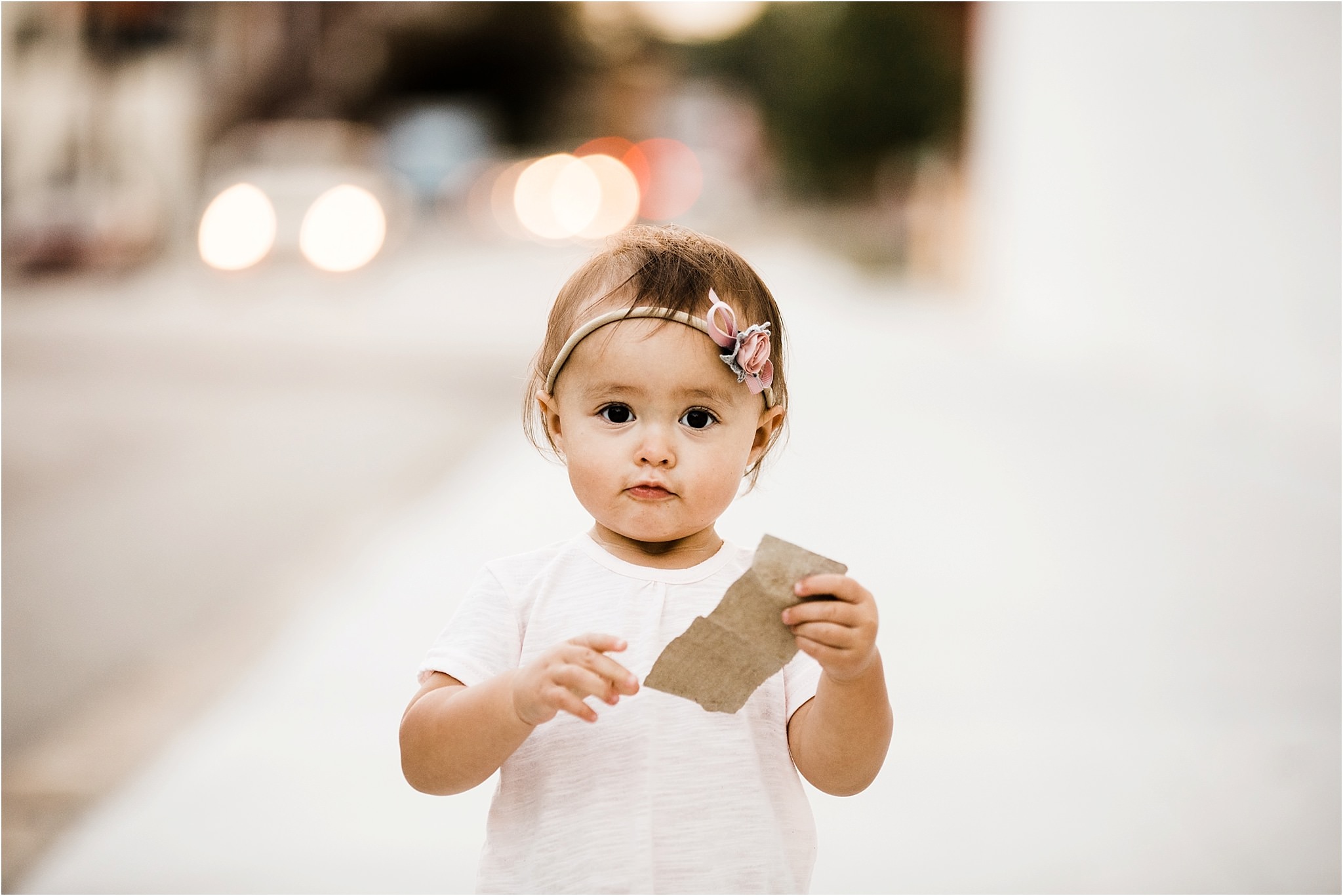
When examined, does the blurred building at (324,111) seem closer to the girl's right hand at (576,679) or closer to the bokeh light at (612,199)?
the bokeh light at (612,199)

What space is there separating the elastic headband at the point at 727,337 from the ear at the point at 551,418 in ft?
0.24

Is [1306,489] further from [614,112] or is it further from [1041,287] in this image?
Result: [614,112]

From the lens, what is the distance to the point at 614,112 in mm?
67438

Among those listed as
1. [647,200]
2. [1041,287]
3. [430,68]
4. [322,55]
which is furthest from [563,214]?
[1041,287]

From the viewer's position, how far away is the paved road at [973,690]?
3143 mm

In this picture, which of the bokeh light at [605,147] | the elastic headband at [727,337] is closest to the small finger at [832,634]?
the elastic headband at [727,337]

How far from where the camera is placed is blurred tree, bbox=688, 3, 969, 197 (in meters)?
25.5

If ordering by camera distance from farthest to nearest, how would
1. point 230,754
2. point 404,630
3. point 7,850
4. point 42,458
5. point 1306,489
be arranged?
point 42,458
point 1306,489
point 404,630
point 230,754
point 7,850

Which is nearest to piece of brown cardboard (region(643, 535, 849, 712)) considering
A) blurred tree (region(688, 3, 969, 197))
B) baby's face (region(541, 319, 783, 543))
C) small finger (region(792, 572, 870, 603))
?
small finger (region(792, 572, 870, 603))

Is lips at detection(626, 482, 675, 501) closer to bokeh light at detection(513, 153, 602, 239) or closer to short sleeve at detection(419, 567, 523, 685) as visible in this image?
short sleeve at detection(419, 567, 523, 685)

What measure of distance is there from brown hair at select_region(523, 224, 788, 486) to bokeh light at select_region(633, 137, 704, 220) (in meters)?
32.1

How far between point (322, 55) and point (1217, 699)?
138 feet

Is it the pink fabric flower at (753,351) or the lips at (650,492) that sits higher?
the pink fabric flower at (753,351)

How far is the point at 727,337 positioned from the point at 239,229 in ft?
57.5
